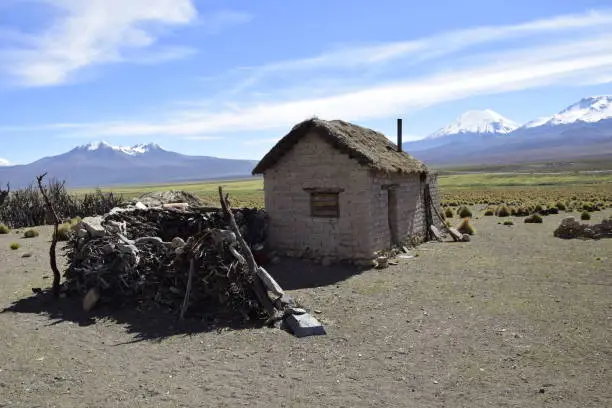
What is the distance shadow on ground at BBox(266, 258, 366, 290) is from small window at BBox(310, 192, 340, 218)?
1.40m

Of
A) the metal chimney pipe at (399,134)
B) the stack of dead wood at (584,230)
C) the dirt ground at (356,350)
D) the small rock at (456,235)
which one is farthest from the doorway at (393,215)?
the stack of dead wood at (584,230)

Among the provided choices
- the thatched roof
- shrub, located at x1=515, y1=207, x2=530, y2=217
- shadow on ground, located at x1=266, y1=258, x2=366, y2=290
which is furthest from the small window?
shrub, located at x1=515, y1=207, x2=530, y2=217

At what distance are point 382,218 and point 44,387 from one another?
408 inches

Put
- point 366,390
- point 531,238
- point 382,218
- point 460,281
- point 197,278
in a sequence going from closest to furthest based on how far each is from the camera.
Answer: point 366,390
point 197,278
point 460,281
point 382,218
point 531,238

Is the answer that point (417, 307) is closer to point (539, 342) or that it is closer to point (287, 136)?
point (539, 342)

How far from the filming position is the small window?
15.3 metres

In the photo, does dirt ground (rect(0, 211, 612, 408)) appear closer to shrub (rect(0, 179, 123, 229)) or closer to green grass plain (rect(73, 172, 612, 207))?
shrub (rect(0, 179, 123, 229))

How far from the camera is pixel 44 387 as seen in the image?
24.6ft

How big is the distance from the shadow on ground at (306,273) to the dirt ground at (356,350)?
12cm

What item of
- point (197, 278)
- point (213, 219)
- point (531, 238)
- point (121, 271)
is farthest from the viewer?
point (531, 238)

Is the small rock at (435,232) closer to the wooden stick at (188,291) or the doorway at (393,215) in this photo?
the doorway at (393,215)

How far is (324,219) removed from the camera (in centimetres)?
1541

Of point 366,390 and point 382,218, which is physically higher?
point 382,218

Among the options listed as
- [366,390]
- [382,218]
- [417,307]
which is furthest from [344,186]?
[366,390]
